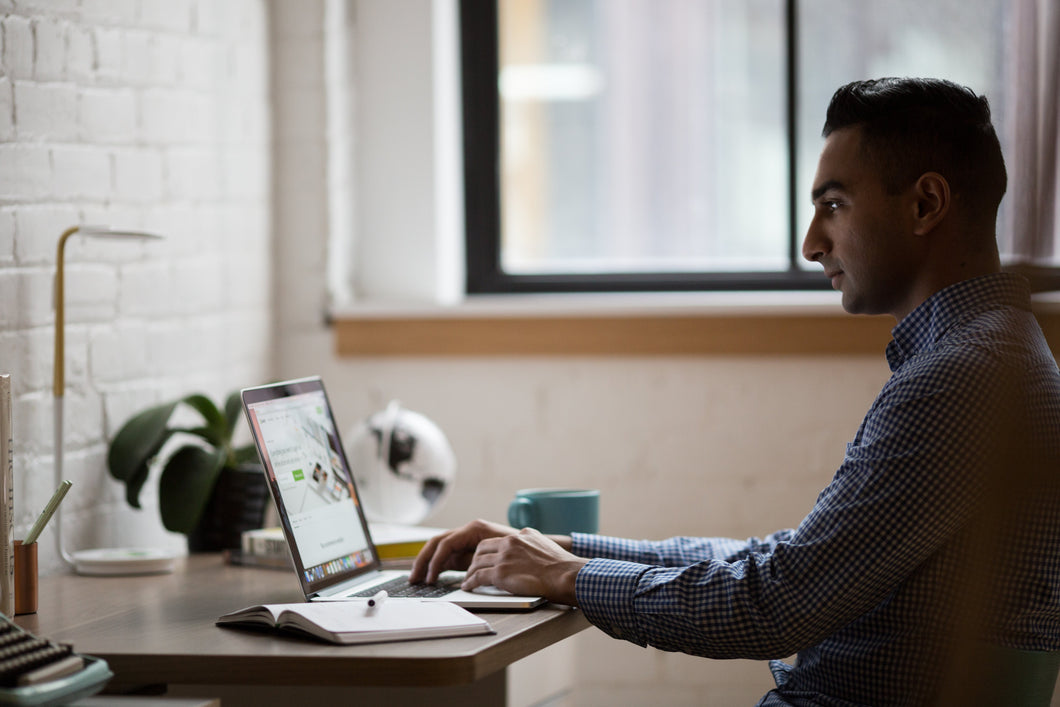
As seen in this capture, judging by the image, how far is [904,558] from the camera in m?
1.17

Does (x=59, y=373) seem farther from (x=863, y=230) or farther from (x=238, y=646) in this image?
(x=863, y=230)

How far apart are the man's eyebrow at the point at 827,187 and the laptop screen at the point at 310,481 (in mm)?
687

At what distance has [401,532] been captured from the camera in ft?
5.75

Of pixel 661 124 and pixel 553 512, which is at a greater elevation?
pixel 661 124

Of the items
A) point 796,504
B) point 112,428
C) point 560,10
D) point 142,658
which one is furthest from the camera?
point 560,10

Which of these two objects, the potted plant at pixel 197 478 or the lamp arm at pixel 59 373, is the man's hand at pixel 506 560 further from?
the lamp arm at pixel 59 373

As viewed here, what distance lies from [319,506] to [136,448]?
17.0 inches

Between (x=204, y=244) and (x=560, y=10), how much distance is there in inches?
37.1

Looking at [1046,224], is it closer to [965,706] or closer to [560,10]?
[965,706]

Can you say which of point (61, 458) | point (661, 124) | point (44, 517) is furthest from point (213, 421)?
point (661, 124)

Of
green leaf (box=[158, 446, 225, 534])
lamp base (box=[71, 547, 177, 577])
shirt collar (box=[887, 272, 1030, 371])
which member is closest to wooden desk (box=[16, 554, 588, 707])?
lamp base (box=[71, 547, 177, 577])

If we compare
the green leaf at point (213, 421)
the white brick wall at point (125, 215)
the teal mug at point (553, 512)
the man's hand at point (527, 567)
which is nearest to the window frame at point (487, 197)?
the white brick wall at point (125, 215)

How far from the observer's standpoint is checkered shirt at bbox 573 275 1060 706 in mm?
1165

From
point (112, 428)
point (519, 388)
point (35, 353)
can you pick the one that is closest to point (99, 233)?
point (35, 353)
